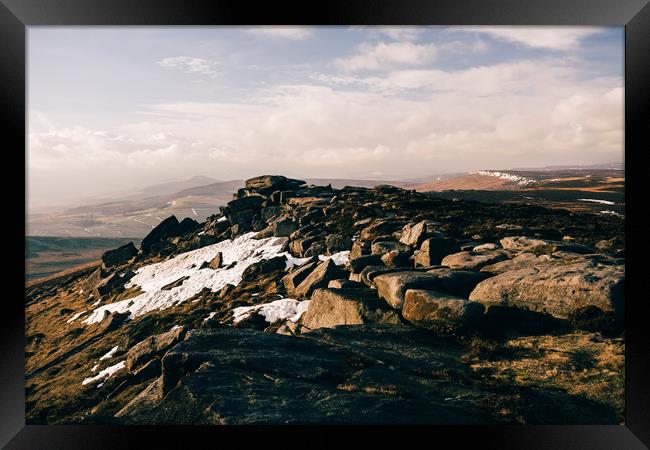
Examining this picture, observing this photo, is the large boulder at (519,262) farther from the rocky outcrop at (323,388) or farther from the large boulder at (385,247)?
the large boulder at (385,247)

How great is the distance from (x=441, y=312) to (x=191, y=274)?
2250cm

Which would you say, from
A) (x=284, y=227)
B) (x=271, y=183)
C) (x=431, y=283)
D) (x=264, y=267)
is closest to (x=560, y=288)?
(x=431, y=283)

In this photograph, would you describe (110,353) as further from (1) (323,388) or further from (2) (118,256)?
(2) (118,256)

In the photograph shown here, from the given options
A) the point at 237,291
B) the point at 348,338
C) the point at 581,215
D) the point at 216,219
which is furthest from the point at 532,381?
the point at 216,219

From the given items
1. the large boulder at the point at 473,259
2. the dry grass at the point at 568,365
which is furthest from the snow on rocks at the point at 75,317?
the dry grass at the point at 568,365

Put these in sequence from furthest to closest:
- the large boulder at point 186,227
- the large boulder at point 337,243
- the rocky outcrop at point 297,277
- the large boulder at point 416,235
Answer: the large boulder at point 186,227 → the large boulder at point 337,243 → the rocky outcrop at point 297,277 → the large boulder at point 416,235

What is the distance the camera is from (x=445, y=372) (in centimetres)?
1080

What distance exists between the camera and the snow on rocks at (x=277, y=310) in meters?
18.9

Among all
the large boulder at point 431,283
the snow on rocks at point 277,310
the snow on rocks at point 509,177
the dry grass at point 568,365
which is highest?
the snow on rocks at point 509,177

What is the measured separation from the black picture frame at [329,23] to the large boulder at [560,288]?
2.27 meters

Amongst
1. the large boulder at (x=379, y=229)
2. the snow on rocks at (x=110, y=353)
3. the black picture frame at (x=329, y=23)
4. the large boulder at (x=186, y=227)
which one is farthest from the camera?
the large boulder at (x=186, y=227)

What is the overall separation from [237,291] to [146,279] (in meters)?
13.8

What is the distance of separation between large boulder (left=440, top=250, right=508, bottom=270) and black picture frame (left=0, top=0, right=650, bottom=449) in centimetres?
607

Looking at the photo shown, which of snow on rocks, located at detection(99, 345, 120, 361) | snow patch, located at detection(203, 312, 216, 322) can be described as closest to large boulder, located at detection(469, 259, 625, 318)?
snow patch, located at detection(203, 312, 216, 322)
